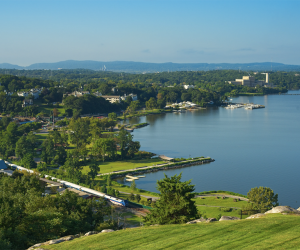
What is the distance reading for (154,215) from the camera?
6109 millimetres

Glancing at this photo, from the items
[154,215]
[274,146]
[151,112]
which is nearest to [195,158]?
[274,146]

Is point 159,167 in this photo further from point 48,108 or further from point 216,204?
point 48,108

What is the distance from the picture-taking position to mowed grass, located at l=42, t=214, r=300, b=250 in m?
3.92

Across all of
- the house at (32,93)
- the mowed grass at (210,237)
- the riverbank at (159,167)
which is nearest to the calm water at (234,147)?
the riverbank at (159,167)

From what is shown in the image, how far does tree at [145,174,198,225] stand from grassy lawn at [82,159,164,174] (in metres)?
8.27

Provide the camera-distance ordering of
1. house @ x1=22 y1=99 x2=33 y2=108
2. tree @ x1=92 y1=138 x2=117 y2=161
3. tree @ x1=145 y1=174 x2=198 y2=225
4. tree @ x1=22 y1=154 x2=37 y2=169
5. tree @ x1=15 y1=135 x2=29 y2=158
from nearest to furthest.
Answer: tree @ x1=145 y1=174 x2=198 y2=225, tree @ x1=22 y1=154 x2=37 y2=169, tree @ x1=15 y1=135 x2=29 y2=158, tree @ x1=92 y1=138 x2=117 y2=161, house @ x1=22 y1=99 x2=33 y2=108

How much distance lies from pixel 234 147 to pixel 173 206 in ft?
43.0

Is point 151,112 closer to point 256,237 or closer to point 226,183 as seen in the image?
point 226,183

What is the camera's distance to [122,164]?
50.2 feet

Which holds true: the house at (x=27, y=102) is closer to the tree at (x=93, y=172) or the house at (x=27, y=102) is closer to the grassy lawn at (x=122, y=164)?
the grassy lawn at (x=122, y=164)

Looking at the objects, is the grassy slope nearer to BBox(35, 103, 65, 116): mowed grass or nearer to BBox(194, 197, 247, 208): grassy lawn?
BBox(194, 197, 247, 208): grassy lawn

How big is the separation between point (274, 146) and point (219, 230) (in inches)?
596

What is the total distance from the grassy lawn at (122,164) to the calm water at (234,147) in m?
1.26

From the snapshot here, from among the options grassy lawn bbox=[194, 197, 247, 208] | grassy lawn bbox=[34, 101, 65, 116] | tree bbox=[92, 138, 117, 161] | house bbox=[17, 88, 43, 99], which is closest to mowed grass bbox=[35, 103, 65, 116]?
grassy lawn bbox=[34, 101, 65, 116]
